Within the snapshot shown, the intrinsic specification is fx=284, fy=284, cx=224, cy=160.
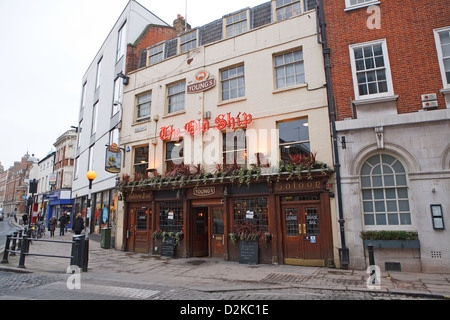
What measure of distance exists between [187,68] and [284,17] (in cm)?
535

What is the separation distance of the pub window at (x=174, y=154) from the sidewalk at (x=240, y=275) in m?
4.75

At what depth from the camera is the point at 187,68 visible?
587 inches

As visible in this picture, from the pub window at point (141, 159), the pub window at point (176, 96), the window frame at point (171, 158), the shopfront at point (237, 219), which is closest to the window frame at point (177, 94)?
the pub window at point (176, 96)

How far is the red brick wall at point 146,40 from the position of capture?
58.8 ft

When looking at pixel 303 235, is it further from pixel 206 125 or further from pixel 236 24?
pixel 236 24

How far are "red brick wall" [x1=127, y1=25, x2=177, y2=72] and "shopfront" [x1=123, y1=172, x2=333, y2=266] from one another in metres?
8.39

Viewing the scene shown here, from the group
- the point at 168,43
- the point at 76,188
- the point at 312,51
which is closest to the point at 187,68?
the point at 168,43

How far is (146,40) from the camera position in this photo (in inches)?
753

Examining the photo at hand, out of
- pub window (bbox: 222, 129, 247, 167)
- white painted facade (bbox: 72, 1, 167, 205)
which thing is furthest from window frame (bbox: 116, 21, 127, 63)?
pub window (bbox: 222, 129, 247, 167)

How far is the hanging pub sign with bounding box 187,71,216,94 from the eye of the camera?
13.8 meters

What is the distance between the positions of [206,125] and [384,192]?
308 inches

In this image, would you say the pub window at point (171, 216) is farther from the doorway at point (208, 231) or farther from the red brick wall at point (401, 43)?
the red brick wall at point (401, 43)

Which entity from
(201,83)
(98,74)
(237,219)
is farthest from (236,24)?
(98,74)

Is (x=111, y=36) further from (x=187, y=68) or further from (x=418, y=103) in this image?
(x=418, y=103)
